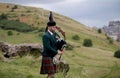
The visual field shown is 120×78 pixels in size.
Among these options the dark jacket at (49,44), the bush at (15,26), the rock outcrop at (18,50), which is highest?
the dark jacket at (49,44)

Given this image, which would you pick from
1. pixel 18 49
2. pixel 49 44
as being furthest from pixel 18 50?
pixel 49 44

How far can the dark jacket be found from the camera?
13.6 m

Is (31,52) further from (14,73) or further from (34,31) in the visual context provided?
(34,31)

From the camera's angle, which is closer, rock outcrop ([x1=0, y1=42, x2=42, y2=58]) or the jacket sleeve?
the jacket sleeve

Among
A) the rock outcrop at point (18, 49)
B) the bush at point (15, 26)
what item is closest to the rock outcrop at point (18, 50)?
the rock outcrop at point (18, 49)

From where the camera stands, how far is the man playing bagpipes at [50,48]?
13688 millimetres

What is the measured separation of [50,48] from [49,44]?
150mm

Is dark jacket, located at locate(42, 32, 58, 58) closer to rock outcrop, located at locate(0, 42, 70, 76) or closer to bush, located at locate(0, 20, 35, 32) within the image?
rock outcrop, located at locate(0, 42, 70, 76)

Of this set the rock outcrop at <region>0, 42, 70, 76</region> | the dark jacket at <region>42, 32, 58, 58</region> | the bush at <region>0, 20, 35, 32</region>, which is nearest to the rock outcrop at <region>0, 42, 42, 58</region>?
the rock outcrop at <region>0, 42, 70, 76</region>

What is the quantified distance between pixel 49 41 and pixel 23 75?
6.01 meters

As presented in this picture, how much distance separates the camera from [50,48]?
44.7ft

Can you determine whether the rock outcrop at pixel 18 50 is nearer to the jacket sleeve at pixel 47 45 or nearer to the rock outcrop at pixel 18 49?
the rock outcrop at pixel 18 49

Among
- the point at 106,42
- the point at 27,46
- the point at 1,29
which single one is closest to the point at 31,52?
the point at 27,46

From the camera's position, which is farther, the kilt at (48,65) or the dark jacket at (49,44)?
the kilt at (48,65)
